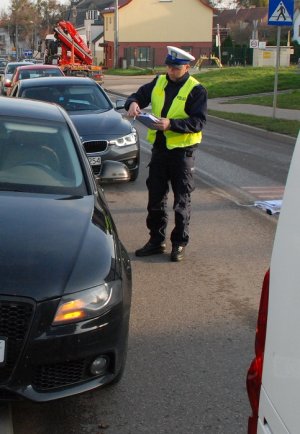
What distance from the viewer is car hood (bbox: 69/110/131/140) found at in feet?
31.7

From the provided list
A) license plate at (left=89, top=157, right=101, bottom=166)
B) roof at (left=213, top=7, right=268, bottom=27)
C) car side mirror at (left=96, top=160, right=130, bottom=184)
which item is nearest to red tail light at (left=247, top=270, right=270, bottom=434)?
car side mirror at (left=96, top=160, right=130, bottom=184)

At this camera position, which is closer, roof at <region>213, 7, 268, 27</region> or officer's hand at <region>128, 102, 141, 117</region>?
Answer: officer's hand at <region>128, 102, 141, 117</region>

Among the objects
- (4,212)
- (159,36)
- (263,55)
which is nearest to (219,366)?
(4,212)

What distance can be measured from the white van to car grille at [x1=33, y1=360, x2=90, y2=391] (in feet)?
4.53

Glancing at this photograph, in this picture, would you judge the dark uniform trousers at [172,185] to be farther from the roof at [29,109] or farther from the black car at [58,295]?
the black car at [58,295]

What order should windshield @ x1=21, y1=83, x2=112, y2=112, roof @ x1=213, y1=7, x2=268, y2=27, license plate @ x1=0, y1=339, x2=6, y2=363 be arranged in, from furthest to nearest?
1. roof @ x1=213, y1=7, x2=268, y2=27
2. windshield @ x1=21, y1=83, x2=112, y2=112
3. license plate @ x1=0, y1=339, x2=6, y2=363

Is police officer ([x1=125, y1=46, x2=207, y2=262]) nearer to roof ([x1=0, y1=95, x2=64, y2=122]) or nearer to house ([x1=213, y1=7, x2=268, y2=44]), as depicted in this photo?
roof ([x1=0, y1=95, x2=64, y2=122])

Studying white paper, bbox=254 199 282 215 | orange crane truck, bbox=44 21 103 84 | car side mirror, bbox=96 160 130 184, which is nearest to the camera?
car side mirror, bbox=96 160 130 184

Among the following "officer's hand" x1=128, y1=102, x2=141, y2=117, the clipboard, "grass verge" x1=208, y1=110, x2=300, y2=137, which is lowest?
"grass verge" x1=208, y1=110, x2=300, y2=137

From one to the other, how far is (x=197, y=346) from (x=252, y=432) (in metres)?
2.25

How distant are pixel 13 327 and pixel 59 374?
37 centimetres

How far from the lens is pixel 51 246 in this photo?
11.9 feet

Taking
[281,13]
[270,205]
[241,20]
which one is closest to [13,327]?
[270,205]

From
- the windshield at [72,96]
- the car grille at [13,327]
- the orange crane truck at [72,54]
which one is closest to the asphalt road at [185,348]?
the car grille at [13,327]
